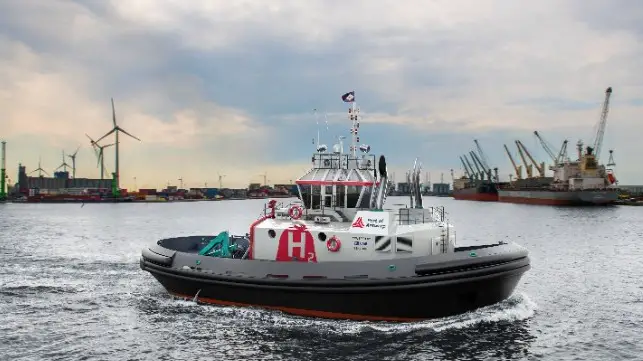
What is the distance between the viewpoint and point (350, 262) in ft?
50.9

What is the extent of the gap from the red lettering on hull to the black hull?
3.55 ft

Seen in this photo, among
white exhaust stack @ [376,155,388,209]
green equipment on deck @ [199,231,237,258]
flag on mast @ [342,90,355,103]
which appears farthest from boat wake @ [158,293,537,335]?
flag on mast @ [342,90,355,103]

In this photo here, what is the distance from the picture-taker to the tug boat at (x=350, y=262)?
15.3 metres

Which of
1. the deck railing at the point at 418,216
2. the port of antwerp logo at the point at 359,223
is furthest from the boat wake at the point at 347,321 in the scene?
the deck railing at the point at 418,216

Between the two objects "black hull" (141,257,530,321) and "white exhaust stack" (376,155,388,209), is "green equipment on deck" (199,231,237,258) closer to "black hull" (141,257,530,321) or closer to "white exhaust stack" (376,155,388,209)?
"black hull" (141,257,530,321)

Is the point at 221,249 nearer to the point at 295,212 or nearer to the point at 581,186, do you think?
the point at 295,212

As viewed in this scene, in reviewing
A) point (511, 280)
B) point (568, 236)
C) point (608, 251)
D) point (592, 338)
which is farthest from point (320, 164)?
point (568, 236)

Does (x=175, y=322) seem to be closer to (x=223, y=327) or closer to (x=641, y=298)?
(x=223, y=327)

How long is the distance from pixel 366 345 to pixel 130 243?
109 ft

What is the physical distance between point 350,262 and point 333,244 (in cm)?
103

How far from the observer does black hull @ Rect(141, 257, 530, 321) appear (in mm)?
15094

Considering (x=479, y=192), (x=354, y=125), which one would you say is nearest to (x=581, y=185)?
(x=479, y=192)

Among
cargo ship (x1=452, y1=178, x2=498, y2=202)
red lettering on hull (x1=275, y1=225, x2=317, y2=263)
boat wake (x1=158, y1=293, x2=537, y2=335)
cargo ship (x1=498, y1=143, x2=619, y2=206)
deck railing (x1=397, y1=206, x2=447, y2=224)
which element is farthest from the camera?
cargo ship (x1=452, y1=178, x2=498, y2=202)

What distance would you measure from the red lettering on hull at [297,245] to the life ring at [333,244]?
0.52 m
